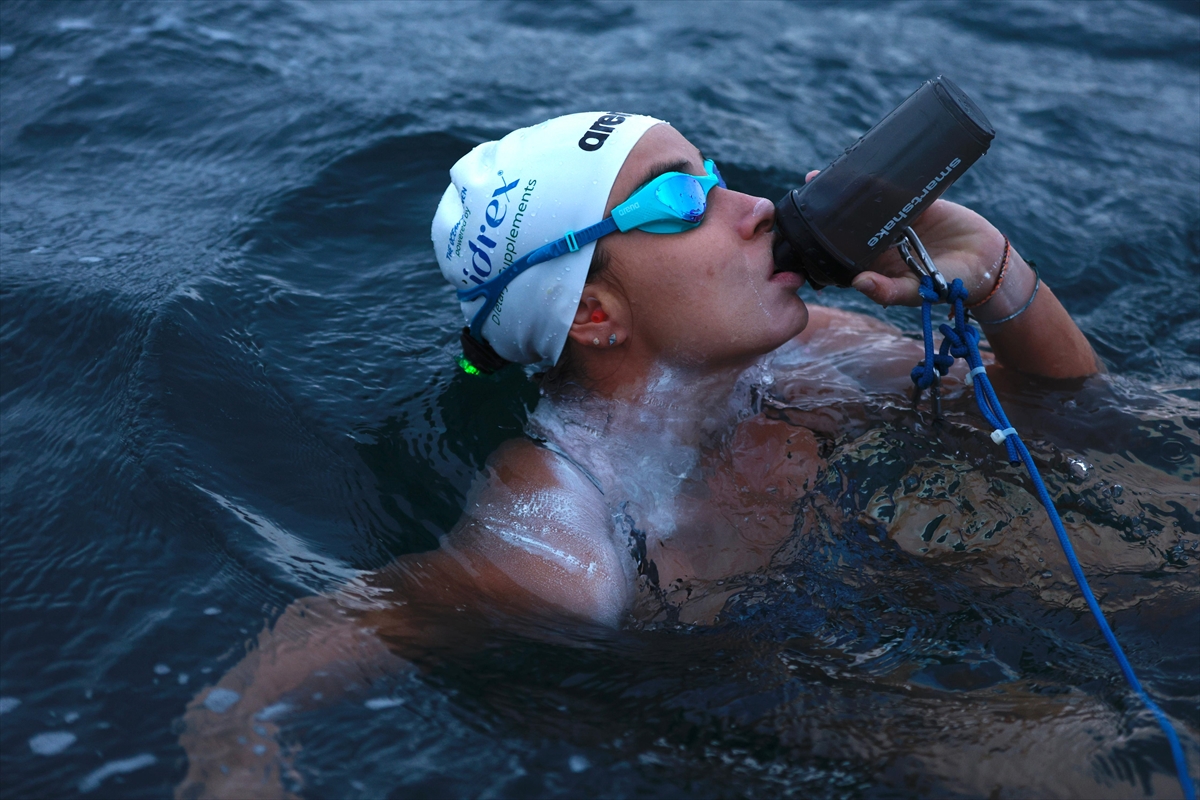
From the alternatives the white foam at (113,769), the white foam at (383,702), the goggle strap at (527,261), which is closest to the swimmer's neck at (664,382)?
the goggle strap at (527,261)

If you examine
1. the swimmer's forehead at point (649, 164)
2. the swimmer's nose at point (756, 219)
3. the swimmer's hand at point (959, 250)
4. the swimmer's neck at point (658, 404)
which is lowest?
the swimmer's neck at point (658, 404)

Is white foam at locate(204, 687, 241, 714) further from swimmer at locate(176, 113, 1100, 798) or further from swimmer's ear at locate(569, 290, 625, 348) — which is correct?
swimmer's ear at locate(569, 290, 625, 348)

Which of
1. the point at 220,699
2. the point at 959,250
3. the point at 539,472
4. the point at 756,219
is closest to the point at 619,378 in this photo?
the point at 539,472

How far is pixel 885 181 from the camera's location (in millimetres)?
3082

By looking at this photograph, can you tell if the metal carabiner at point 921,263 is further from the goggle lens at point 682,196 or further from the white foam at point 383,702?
the white foam at point 383,702

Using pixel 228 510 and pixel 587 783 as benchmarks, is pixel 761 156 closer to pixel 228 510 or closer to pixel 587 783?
pixel 228 510

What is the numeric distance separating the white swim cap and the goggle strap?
0.8 inches

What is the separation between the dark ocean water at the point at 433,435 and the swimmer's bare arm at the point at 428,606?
0.30 feet

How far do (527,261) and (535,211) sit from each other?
0.18 meters

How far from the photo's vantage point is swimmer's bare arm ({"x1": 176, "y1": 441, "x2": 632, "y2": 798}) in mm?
2729

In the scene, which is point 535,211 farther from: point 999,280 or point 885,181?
point 999,280

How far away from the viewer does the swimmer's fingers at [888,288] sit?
3219mm

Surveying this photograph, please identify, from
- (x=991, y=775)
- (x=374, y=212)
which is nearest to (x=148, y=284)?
(x=374, y=212)

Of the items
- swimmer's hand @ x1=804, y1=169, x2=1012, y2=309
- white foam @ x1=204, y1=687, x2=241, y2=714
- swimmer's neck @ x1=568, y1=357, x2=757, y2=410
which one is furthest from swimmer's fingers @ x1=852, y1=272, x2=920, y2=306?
white foam @ x1=204, y1=687, x2=241, y2=714
